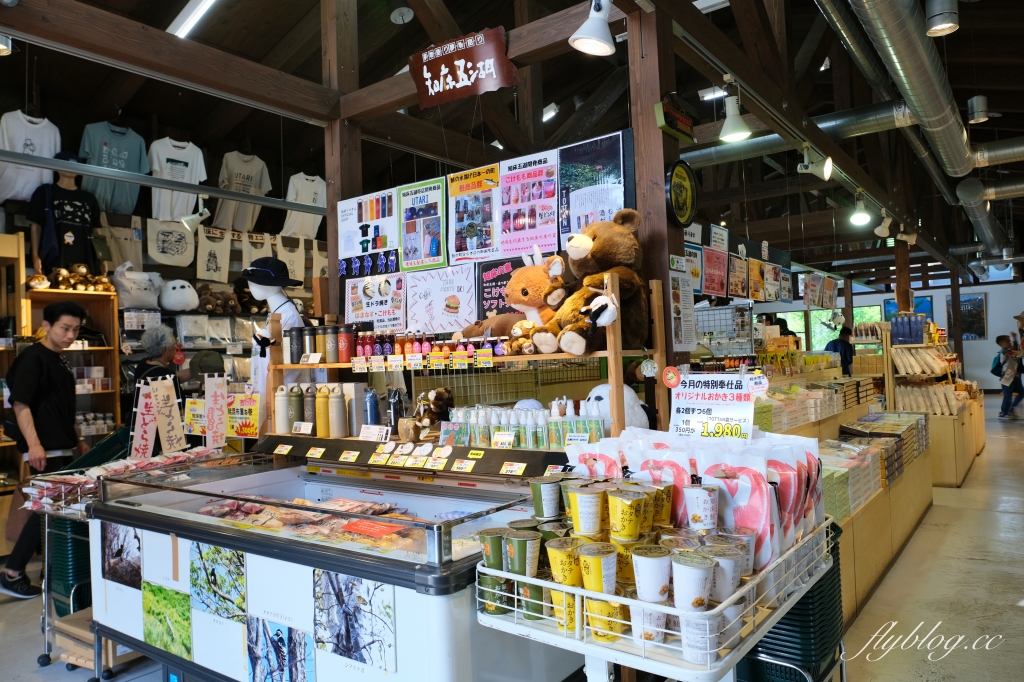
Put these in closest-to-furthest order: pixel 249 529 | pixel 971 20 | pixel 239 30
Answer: pixel 249 529
pixel 239 30
pixel 971 20

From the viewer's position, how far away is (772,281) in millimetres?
4648

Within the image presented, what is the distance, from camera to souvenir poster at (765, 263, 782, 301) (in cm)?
452

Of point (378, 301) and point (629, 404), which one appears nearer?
point (629, 404)

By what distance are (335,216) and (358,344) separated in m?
1.30

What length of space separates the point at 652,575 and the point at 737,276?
9.68 feet

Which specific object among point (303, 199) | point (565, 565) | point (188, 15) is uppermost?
point (188, 15)

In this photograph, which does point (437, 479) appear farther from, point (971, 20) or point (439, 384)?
point (971, 20)

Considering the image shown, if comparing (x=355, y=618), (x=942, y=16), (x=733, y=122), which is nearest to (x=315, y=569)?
(x=355, y=618)

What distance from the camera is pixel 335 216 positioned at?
4164mm

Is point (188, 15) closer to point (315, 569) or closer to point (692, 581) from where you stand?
point (315, 569)

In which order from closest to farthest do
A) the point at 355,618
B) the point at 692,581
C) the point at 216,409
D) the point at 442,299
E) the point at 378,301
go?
the point at 692,581 < the point at 355,618 < the point at 442,299 < the point at 378,301 < the point at 216,409

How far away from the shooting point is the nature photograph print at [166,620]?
2309 mm

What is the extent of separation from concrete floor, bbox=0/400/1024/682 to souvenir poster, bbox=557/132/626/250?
2.31m

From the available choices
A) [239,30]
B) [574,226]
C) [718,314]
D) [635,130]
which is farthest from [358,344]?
[239,30]
